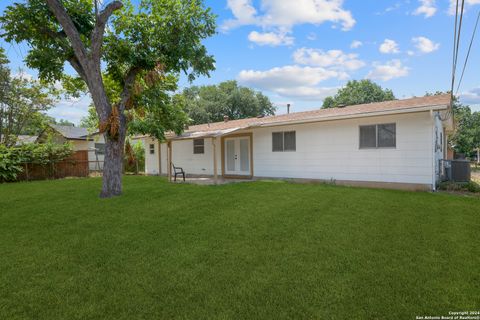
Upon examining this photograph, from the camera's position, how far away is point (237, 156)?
14250mm

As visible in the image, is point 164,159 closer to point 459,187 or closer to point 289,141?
point 289,141

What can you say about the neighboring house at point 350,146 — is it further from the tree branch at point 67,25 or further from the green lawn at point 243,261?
the tree branch at point 67,25

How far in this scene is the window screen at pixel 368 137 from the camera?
1009 cm

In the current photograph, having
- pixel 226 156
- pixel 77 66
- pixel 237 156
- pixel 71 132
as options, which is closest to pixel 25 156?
pixel 77 66

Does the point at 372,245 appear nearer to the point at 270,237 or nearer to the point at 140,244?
the point at 270,237

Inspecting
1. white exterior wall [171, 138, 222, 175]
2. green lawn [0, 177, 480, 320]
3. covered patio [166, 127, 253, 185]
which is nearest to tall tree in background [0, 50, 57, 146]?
white exterior wall [171, 138, 222, 175]

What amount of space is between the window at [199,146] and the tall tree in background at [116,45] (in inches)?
209

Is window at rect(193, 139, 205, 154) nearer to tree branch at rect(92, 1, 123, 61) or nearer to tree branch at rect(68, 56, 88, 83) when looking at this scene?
tree branch at rect(68, 56, 88, 83)

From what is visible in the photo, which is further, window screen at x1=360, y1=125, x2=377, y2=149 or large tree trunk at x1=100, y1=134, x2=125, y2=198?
window screen at x1=360, y1=125, x2=377, y2=149

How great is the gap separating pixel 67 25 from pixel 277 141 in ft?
27.6

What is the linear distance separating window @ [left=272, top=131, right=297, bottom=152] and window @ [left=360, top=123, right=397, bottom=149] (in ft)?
9.04

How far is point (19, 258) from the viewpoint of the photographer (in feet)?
13.6

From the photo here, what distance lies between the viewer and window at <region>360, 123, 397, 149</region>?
9.72m

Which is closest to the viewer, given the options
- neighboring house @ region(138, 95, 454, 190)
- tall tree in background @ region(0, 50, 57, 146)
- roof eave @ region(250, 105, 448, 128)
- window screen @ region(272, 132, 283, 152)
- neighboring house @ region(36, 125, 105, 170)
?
roof eave @ region(250, 105, 448, 128)
